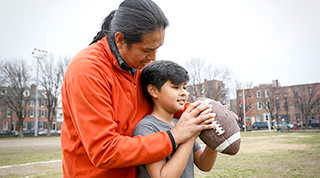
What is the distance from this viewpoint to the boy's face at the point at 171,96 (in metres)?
2.04

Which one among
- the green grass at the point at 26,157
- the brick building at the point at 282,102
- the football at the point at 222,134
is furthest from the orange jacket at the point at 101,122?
the brick building at the point at 282,102

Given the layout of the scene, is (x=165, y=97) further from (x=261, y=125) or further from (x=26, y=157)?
(x=261, y=125)

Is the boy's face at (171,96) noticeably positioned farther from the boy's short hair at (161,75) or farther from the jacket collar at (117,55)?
the jacket collar at (117,55)

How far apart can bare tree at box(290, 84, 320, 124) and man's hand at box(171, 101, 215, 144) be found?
49609mm

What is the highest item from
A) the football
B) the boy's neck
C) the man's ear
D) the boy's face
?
the man's ear

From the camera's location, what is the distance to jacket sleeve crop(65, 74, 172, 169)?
54.5 inches

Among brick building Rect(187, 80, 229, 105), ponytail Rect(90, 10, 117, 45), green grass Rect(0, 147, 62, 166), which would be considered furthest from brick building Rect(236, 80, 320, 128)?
ponytail Rect(90, 10, 117, 45)

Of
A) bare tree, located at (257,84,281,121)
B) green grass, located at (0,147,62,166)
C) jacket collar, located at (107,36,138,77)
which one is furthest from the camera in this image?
bare tree, located at (257,84,281,121)

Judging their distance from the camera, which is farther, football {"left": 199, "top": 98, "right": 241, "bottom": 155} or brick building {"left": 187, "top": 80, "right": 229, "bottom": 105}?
brick building {"left": 187, "top": 80, "right": 229, "bottom": 105}

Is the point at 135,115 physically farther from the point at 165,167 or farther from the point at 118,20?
the point at 118,20

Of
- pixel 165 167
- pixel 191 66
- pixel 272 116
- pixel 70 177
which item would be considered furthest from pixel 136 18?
pixel 272 116

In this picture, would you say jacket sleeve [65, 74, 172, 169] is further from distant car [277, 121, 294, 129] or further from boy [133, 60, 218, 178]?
distant car [277, 121, 294, 129]

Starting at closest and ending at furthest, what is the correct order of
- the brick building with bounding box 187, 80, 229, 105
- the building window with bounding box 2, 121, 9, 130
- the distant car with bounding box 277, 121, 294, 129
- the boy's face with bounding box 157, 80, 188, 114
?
the boy's face with bounding box 157, 80, 188, 114
the distant car with bounding box 277, 121, 294, 129
the brick building with bounding box 187, 80, 229, 105
the building window with bounding box 2, 121, 9, 130

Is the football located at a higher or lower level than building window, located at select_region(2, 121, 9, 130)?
higher
